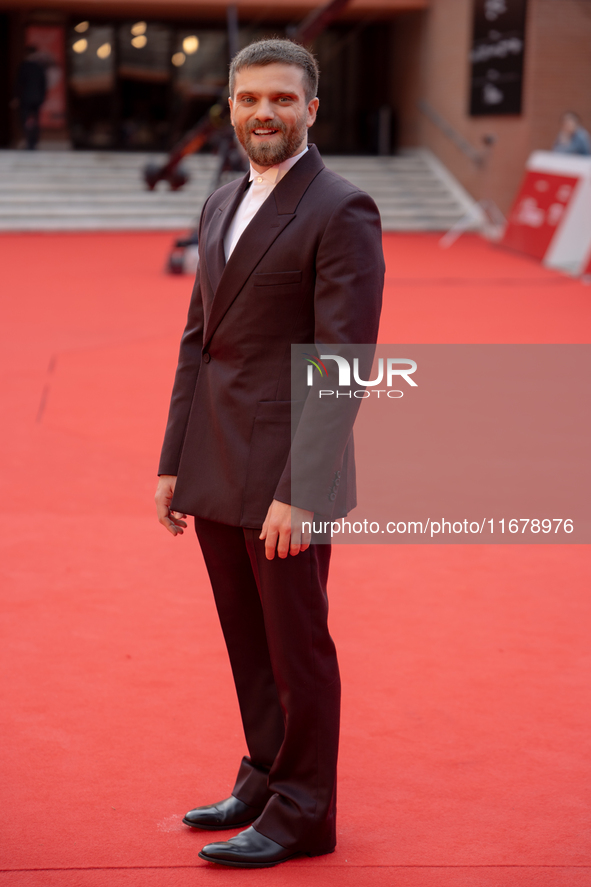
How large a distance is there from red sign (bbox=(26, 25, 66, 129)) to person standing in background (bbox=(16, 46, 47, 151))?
1.93 metres

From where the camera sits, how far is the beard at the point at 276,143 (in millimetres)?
1870

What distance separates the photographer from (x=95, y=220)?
17.2 meters

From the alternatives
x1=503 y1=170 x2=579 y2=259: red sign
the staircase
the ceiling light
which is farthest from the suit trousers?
the ceiling light

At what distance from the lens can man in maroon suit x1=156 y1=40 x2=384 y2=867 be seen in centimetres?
184

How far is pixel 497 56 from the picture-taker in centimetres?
1727

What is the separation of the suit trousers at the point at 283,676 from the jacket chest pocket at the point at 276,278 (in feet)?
1.62

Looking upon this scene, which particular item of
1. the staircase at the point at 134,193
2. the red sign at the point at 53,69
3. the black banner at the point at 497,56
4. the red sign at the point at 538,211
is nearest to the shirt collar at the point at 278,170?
the red sign at the point at 538,211

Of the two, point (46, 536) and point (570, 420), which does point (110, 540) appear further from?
point (570, 420)

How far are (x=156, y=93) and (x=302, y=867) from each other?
22.6m

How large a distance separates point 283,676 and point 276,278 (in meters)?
0.81

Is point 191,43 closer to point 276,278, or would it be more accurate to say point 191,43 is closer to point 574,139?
point 574,139

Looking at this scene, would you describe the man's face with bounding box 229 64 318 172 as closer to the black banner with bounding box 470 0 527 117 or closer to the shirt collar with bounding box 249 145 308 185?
the shirt collar with bounding box 249 145 308 185

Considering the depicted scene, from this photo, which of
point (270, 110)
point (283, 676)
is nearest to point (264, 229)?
point (270, 110)

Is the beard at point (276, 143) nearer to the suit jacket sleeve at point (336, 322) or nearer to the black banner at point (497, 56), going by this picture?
the suit jacket sleeve at point (336, 322)
